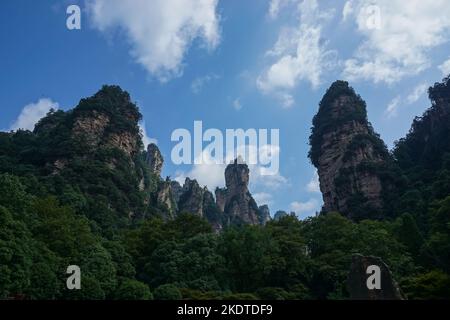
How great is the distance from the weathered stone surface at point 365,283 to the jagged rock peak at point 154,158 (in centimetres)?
7175

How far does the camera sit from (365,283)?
14922mm

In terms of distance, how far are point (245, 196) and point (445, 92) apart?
4275 cm

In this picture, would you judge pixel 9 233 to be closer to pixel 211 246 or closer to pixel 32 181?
pixel 211 246

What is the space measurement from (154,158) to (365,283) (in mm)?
73312

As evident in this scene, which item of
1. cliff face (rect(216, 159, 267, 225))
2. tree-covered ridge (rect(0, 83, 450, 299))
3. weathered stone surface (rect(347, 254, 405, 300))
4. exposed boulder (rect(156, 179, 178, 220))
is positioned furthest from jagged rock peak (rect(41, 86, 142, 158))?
weathered stone surface (rect(347, 254, 405, 300))

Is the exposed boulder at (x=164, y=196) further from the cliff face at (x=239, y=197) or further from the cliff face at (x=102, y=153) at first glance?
the cliff face at (x=239, y=197)

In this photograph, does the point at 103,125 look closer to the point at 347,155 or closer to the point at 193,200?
the point at 347,155

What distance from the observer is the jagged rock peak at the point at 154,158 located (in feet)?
281

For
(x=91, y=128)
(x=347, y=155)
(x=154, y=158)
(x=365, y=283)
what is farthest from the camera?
(x=154, y=158)

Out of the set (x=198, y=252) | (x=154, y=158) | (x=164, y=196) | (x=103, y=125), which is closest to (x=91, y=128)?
(x=103, y=125)

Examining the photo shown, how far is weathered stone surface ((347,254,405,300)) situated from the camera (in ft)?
47.3

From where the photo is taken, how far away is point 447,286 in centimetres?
1909

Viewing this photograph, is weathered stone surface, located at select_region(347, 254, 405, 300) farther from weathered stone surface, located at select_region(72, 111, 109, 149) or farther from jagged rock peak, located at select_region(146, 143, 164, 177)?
jagged rock peak, located at select_region(146, 143, 164, 177)
